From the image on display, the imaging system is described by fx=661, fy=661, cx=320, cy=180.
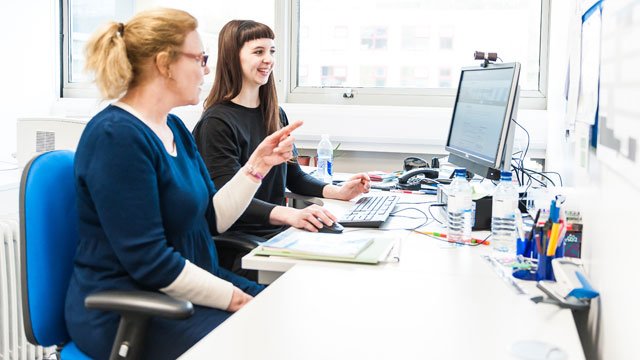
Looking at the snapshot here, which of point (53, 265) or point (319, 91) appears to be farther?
point (319, 91)

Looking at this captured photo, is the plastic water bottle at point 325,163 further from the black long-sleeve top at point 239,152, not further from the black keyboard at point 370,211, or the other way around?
the black keyboard at point 370,211

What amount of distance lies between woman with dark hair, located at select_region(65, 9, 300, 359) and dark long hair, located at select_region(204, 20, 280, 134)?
62 cm

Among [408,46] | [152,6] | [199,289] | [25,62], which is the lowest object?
[199,289]

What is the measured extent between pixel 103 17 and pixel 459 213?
3.33m

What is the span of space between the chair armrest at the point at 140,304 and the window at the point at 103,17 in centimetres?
271

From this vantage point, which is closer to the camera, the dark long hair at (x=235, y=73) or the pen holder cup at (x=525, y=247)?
the pen holder cup at (x=525, y=247)

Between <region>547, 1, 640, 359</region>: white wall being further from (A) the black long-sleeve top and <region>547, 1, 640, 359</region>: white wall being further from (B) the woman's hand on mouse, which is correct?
(A) the black long-sleeve top

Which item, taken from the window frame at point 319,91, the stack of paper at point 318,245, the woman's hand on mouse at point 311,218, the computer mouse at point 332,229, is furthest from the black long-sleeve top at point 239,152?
the window frame at point 319,91

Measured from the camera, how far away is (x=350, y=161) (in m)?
3.72

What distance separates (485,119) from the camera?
7.34ft

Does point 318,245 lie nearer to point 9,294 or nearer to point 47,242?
point 47,242

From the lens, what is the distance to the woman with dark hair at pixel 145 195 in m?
1.43

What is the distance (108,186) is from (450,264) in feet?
2.62

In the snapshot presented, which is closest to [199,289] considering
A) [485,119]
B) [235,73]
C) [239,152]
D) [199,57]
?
[199,57]
